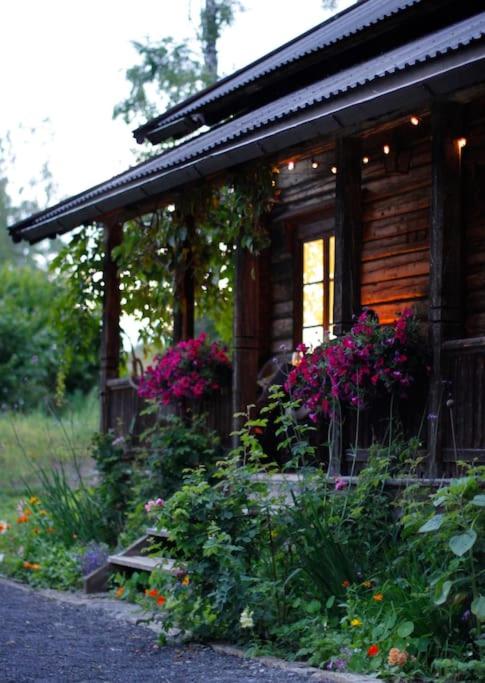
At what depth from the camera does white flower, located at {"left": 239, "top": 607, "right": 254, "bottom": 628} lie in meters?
6.79

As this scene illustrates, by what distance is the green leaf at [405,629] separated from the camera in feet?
19.2

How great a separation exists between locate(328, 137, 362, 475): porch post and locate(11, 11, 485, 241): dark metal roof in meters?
0.61

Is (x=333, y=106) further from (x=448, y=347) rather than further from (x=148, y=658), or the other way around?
(x=148, y=658)

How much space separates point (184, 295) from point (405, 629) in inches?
238

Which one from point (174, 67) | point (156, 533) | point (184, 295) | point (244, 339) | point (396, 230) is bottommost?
point (156, 533)

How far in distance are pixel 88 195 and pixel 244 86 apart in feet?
6.50

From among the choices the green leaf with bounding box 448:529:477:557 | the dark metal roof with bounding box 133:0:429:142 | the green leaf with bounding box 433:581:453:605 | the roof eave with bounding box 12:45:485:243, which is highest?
the dark metal roof with bounding box 133:0:429:142

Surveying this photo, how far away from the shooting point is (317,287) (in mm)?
11641

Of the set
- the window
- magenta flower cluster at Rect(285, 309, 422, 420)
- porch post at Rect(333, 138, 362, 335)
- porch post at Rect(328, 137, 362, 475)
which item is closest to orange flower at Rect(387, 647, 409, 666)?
magenta flower cluster at Rect(285, 309, 422, 420)

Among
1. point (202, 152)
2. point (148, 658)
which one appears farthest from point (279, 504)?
point (202, 152)

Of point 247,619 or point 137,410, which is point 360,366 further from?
point 137,410

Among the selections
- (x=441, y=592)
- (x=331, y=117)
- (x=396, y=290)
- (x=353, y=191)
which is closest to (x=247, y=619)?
(x=441, y=592)

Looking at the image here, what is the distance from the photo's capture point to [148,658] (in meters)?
6.91

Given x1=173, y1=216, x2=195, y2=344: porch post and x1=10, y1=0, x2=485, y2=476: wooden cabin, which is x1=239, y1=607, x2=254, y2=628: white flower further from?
x1=173, y1=216, x2=195, y2=344: porch post
